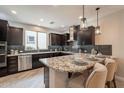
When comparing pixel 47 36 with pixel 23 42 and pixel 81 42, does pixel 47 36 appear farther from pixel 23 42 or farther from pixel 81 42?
pixel 81 42

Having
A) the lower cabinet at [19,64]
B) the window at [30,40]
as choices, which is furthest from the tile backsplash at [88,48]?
the lower cabinet at [19,64]

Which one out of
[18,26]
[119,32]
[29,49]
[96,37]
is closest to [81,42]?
[96,37]

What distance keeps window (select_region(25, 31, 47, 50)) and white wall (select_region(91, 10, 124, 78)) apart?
12.1 ft

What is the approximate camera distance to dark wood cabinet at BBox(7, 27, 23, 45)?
450 cm

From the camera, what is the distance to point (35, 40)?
6.01 m

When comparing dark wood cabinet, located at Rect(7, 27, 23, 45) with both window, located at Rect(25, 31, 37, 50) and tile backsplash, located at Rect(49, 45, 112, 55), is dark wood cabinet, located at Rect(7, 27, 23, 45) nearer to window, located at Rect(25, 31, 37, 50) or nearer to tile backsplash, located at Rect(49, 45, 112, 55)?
window, located at Rect(25, 31, 37, 50)

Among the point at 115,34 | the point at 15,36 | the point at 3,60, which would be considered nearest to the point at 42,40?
the point at 15,36

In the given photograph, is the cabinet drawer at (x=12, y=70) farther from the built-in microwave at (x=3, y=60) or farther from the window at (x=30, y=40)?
the window at (x=30, y=40)

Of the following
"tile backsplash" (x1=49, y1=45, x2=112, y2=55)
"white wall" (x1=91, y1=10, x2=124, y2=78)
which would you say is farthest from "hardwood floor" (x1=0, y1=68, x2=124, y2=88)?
"tile backsplash" (x1=49, y1=45, x2=112, y2=55)

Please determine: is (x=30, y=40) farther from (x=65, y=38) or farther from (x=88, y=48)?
(x=88, y=48)

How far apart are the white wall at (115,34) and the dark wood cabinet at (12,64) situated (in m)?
3.91

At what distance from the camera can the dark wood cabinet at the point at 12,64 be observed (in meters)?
4.05

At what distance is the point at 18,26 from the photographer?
5.00 metres

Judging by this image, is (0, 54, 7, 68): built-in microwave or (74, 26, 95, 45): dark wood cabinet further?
(74, 26, 95, 45): dark wood cabinet
